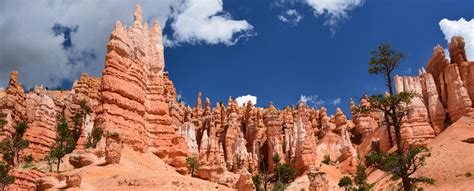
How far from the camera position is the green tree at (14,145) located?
5288 cm

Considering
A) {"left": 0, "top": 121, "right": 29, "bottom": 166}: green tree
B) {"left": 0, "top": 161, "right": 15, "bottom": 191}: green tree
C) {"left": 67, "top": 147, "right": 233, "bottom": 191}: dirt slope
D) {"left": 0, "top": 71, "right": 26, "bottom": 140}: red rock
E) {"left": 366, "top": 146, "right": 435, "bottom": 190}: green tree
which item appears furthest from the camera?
{"left": 0, "top": 71, "right": 26, "bottom": 140}: red rock

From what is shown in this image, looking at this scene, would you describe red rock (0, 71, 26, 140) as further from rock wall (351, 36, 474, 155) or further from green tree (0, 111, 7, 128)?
rock wall (351, 36, 474, 155)

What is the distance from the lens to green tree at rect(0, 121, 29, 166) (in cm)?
5288

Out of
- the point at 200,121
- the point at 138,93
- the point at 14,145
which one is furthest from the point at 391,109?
the point at 200,121

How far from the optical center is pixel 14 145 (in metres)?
53.7

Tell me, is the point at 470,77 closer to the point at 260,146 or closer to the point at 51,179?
the point at 260,146

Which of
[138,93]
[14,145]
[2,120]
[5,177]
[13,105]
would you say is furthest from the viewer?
[13,105]

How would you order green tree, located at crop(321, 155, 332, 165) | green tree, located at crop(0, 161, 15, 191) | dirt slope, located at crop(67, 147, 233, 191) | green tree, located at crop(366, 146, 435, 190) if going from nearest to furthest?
green tree, located at crop(366, 146, 435, 190)
dirt slope, located at crop(67, 147, 233, 191)
green tree, located at crop(0, 161, 15, 191)
green tree, located at crop(321, 155, 332, 165)

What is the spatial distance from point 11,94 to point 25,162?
1157 cm

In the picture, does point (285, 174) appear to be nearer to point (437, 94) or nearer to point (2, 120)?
point (437, 94)

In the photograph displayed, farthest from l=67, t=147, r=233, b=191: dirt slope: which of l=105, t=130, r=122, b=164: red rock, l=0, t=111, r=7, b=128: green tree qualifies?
l=0, t=111, r=7, b=128: green tree

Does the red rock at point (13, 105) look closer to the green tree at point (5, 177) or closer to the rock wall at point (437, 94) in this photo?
the green tree at point (5, 177)

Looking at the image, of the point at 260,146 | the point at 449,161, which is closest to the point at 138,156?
the point at 449,161

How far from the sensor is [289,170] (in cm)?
7925
